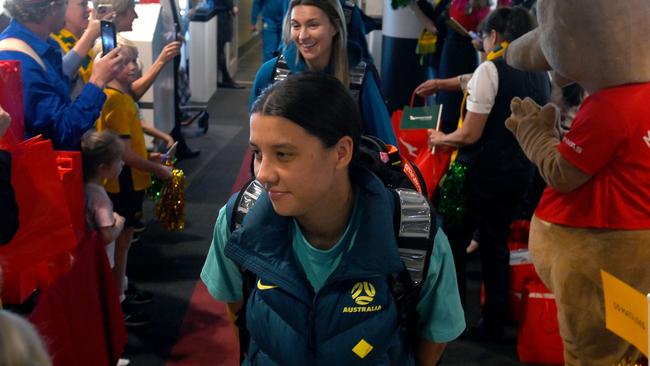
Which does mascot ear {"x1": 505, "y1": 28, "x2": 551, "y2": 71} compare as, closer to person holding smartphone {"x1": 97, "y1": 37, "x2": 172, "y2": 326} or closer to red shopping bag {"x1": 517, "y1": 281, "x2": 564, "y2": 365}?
red shopping bag {"x1": 517, "y1": 281, "x2": 564, "y2": 365}

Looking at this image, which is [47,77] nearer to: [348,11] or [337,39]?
[337,39]

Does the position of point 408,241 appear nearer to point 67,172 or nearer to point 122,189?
point 67,172

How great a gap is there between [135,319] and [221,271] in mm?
2306

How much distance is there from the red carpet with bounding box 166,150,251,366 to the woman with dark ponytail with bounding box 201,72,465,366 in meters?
1.95

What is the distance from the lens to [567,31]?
8.67 ft

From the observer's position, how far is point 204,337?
4066mm

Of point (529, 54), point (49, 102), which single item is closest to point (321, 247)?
point (529, 54)

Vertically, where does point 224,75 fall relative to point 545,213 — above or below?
below

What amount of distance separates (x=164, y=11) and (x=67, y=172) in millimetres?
3393

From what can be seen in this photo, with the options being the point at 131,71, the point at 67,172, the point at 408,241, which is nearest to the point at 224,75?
the point at 131,71

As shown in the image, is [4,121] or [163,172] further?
[163,172]

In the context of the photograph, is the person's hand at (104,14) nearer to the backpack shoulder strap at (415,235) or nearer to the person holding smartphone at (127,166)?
the person holding smartphone at (127,166)

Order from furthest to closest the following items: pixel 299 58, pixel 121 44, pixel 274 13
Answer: pixel 274 13
pixel 121 44
pixel 299 58

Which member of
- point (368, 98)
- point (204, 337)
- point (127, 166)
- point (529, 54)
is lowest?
point (204, 337)
